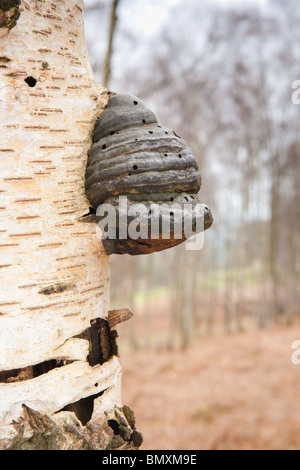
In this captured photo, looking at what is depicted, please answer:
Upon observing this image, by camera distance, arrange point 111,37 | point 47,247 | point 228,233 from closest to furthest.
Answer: point 47,247, point 111,37, point 228,233

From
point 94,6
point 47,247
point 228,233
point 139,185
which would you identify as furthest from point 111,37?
point 228,233

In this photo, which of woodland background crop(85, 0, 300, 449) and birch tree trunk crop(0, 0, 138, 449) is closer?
birch tree trunk crop(0, 0, 138, 449)

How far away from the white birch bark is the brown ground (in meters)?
5.30

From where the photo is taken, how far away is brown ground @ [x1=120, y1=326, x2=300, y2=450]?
5852mm

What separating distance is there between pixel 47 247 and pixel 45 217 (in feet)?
0.30

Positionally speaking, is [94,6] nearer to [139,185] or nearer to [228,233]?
[139,185]

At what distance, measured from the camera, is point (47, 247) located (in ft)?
3.83

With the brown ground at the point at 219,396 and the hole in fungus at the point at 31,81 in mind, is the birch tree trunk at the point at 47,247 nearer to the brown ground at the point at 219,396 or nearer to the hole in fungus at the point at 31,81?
the hole in fungus at the point at 31,81

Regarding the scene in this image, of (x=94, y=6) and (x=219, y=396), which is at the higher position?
(x=94, y=6)

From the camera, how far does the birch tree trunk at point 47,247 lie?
1114 millimetres

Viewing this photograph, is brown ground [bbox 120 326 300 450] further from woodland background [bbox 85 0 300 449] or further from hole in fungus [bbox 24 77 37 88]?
hole in fungus [bbox 24 77 37 88]

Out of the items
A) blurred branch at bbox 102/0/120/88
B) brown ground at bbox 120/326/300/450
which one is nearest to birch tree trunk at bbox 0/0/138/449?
blurred branch at bbox 102/0/120/88

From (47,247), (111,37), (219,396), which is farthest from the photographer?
(219,396)

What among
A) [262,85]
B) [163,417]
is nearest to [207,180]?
[262,85]
